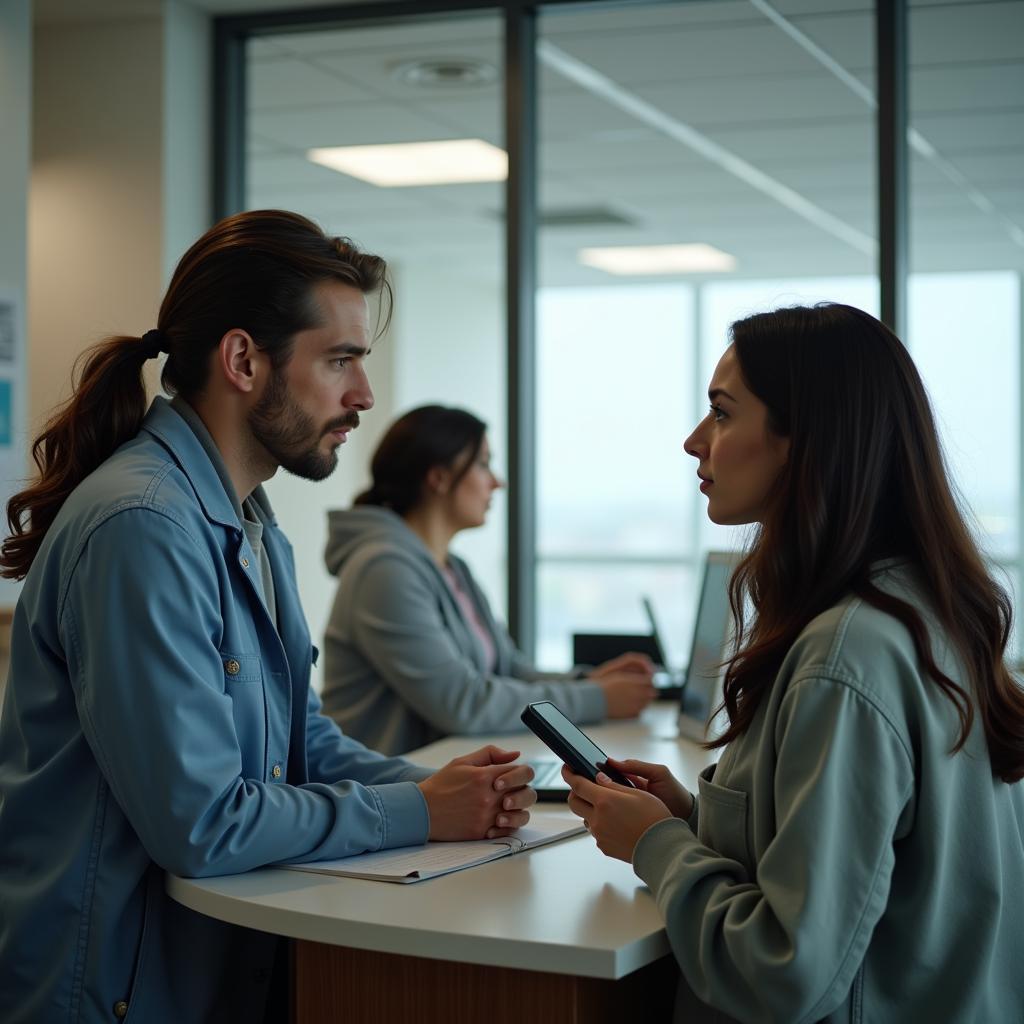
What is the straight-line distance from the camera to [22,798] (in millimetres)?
1536

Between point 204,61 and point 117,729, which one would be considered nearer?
point 117,729

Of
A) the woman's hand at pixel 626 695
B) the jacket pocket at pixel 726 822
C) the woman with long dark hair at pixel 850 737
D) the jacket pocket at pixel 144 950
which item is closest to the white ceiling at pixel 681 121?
the woman's hand at pixel 626 695

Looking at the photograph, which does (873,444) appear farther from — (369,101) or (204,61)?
(369,101)

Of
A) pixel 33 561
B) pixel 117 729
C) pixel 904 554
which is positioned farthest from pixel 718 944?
pixel 33 561

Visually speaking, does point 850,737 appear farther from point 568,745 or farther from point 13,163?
point 13,163

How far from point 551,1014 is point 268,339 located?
894 mm

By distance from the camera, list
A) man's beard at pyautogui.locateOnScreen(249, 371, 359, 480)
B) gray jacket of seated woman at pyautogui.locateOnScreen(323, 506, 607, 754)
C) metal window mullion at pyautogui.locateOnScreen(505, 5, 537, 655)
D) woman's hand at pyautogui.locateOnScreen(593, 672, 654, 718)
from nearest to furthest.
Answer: man's beard at pyautogui.locateOnScreen(249, 371, 359, 480)
gray jacket of seated woman at pyautogui.locateOnScreen(323, 506, 607, 754)
woman's hand at pyautogui.locateOnScreen(593, 672, 654, 718)
metal window mullion at pyautogui.locateOnScreen(505, 5, 537, 655)

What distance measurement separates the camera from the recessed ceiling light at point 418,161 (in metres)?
5.13

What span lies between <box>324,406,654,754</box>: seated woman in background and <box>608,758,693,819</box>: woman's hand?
0.99 m

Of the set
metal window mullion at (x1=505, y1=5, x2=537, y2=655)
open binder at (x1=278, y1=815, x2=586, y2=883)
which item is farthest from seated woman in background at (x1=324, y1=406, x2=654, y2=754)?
open binder at (x1=278, y1=815, x2=586, y2=883)

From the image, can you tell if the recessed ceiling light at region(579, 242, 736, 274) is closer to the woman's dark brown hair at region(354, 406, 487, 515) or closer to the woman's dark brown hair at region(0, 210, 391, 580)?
the woman's dark brown hair at region(354, 406, 487, 515)

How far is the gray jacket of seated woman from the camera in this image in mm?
2637

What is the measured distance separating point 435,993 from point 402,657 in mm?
1246

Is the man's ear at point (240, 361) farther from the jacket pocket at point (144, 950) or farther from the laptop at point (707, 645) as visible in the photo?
the laptop at point (707, 645)
